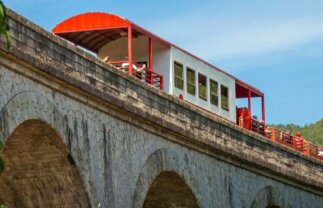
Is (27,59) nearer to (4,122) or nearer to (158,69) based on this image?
(4,122)

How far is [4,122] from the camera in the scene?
16078mm

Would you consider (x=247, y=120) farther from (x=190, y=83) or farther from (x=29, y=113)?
(x=29, y=113)

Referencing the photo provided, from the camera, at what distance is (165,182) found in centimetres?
2373

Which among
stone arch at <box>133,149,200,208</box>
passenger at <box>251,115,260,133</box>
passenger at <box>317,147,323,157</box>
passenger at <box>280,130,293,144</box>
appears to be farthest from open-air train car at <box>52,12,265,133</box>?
passenger at <box>317,147,323,157</box>

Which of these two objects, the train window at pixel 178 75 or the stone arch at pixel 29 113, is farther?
the train window at pixel 178 75

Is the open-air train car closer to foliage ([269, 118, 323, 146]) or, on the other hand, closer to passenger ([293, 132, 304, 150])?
passenger ([293, 132, 304, 150])

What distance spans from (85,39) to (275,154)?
26.0ft

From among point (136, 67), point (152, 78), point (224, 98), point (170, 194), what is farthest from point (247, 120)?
point (136, 67)

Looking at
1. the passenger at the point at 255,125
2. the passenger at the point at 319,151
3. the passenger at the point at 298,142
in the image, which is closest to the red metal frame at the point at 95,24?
the passenger at the point at 255,125

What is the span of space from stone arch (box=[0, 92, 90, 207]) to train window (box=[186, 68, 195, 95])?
889cm

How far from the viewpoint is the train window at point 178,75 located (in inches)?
1029

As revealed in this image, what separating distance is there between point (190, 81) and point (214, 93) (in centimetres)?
190

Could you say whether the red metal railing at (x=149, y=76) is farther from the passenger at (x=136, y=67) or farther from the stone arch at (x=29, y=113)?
the stone arch at (x=29, y=113)

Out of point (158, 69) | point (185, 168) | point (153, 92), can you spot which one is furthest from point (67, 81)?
point (158, 69)
